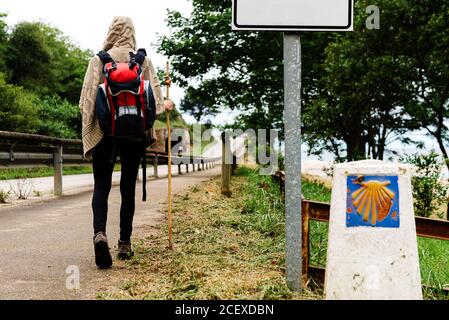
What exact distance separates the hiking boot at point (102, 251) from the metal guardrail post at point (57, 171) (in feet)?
21.5

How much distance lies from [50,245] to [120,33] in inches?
83.0

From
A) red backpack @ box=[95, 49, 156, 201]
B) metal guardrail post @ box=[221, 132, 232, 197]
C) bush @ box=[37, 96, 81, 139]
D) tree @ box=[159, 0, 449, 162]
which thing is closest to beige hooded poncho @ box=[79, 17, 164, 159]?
red backpack @ box=[95, 49, 156, 201]

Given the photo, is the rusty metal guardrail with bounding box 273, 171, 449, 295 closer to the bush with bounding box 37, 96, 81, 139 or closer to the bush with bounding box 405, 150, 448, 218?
the bush with bounding box 405, 150, 448, 218

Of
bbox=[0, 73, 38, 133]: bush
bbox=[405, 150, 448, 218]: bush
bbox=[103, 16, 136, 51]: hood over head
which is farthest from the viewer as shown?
bbox=[0, 73, 38, 133]: bush

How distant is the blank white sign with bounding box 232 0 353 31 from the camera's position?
3588 mm

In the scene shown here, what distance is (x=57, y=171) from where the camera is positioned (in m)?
10.6

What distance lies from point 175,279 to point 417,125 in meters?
20.4

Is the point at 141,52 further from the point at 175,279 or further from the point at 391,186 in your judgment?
the point at 391,186

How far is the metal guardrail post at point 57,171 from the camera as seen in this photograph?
10.6m

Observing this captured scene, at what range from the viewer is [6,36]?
54.1 meters

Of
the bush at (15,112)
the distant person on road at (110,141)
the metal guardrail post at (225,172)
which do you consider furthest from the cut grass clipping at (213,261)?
the bush at (15,112)

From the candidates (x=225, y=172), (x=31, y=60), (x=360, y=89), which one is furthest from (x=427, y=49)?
(x=31, y=60)

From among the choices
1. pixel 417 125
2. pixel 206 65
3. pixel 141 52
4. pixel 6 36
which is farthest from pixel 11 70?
pixel 141 52

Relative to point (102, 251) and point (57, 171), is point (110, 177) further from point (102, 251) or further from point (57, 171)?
point (57, 171)
